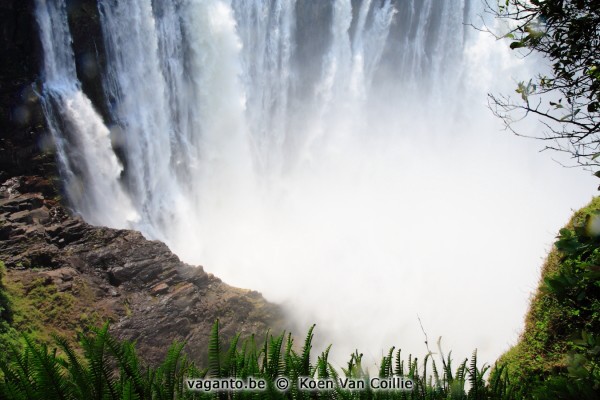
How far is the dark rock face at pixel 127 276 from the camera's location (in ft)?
39.3

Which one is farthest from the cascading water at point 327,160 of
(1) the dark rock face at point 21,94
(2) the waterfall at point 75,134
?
(1) the dark rock face at point 21,94

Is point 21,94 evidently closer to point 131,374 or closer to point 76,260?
point 76,260

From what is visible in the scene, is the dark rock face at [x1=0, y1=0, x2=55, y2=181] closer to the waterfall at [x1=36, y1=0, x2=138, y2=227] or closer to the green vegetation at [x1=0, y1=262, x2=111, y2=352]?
the waterfall at [x1=36, y1=0, x2=138, y2=227]

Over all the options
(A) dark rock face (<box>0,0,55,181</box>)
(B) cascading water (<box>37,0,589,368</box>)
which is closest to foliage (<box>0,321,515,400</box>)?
(B) cascading water (<box>37,0,589,368</box>)

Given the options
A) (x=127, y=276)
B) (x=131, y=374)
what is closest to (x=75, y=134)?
(x=127, y=276)

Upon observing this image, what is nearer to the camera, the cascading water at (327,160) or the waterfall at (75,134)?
the waterfall at (75,134)

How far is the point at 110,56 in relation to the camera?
56.0 ft

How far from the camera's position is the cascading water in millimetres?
17203

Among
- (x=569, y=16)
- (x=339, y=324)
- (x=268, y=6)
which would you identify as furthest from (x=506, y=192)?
(x=569, y=16)

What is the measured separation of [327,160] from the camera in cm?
2709

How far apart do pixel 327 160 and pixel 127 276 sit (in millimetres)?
16396

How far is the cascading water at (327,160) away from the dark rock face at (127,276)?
1942 mm

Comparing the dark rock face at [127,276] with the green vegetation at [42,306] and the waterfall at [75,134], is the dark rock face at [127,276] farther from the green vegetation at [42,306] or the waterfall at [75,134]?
the waterfall at [75,134]

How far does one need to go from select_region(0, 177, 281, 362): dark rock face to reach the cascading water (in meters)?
1.94
